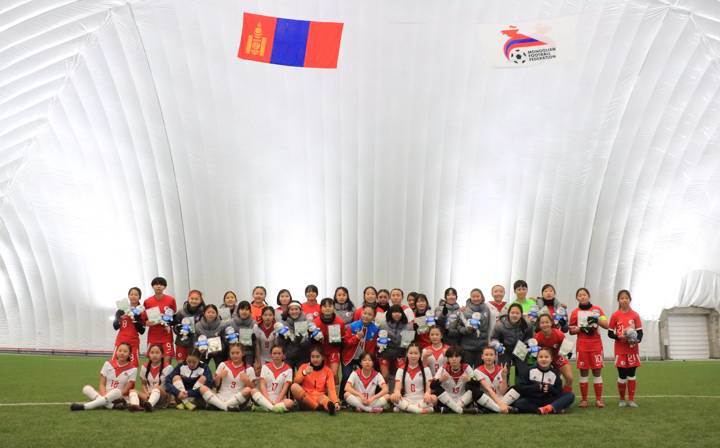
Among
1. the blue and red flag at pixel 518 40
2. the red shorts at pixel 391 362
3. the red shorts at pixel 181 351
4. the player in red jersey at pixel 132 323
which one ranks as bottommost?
the red shorts at pixel 391 362

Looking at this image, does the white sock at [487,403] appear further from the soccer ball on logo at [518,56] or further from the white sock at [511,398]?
the soccer ball on logo at [518,56]

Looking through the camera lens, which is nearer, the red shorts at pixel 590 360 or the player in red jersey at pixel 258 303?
the red shorts at pixel 590 360

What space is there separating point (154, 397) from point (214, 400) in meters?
0.75

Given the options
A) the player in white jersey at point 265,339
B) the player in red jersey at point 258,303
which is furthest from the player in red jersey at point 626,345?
the player in red jersey at point 258,303

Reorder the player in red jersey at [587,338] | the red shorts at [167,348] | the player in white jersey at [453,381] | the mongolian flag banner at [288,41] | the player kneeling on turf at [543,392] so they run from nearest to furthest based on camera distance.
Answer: the player kneeling on turf at [543,392]
the player in white jersey at [453,381]
the player in red jersey at [587,338]
the red shorts at [167,348]
the mongolian flag banner at [288,41]

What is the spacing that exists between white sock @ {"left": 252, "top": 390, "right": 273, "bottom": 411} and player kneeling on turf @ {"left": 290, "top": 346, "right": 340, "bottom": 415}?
0.36 m

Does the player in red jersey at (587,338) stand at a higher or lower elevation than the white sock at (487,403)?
higher

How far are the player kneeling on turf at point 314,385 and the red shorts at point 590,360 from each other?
145 inches

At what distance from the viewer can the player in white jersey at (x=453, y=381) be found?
26.7ft

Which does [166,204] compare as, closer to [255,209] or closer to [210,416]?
[255,209]

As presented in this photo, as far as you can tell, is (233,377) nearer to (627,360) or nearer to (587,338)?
(587,338)

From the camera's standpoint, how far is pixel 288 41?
16484 mm

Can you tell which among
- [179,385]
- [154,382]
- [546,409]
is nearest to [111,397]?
[179,385]

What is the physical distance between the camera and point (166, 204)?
766 inches
